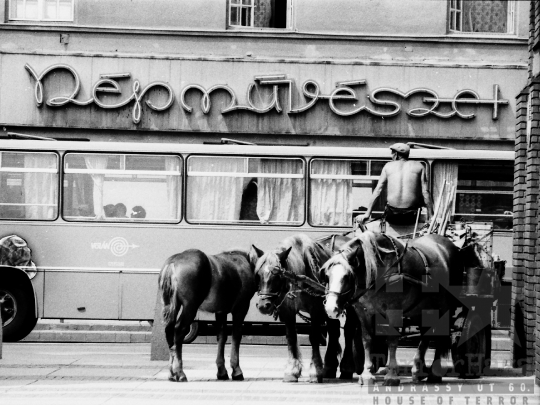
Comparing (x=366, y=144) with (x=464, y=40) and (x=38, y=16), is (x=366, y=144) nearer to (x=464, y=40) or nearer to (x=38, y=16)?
(x=464, y=40)

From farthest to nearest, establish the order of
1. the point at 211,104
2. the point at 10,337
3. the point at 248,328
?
the point at 211,104
the point at 248,328
the point at 10,337

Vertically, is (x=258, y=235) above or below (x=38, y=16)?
below

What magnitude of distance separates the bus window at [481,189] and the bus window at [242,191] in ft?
7.97

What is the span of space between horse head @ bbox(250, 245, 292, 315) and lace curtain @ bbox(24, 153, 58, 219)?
293 inches

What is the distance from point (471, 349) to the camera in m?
13.7

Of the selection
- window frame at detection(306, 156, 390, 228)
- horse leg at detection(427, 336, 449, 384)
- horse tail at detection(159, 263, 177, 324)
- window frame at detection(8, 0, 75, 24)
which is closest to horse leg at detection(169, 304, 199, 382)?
horse tail at detection(159, 263, 177, 324)

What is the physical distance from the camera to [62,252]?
19.6m

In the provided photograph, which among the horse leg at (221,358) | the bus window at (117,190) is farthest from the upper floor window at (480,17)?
the horse leg at (221,358)

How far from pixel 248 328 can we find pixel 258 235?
2486 mm

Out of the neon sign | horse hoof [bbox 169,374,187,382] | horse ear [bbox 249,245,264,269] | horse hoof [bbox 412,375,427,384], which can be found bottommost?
horse hoof [bbox 169,374,187,382]

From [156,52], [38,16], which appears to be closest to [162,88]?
[156,52]

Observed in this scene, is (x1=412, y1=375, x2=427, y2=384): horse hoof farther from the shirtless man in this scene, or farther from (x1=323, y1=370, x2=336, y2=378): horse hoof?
the shirtless man

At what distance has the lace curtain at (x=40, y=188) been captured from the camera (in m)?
19.7

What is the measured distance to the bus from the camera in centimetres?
1959
